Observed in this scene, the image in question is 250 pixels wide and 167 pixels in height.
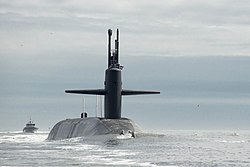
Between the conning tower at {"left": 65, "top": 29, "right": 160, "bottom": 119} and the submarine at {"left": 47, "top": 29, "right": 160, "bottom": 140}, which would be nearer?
the submarine at {"left": 47, "top": 29, "right": 160, "bottom": 140}

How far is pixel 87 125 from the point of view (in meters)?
89.5

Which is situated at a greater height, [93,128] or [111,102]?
[111,102]

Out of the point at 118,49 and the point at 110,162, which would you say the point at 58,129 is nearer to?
the point at 118,49

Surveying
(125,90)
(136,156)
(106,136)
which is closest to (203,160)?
(136,156)

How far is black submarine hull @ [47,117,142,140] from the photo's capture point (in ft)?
266

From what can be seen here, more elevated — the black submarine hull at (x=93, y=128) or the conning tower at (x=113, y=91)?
the conning tower at (x=113, y=91)

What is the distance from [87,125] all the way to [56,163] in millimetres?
47448

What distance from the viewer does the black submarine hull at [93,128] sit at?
81.2m

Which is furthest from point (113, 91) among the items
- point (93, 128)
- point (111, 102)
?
point (93, 128)

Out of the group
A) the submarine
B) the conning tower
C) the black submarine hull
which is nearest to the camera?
the black submarine hull

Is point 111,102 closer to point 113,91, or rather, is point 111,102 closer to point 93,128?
point 113,91

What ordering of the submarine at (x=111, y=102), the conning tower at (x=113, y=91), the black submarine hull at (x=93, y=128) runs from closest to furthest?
1. the black submarine hull at (x=93, y=128)
2. the submarine at (x=111, y=102)
3. the conning tower at (x=113, y=91)

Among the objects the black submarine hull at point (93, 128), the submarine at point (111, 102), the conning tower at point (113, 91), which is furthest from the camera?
the conning tower at point (113, 91)

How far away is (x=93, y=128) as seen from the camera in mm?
84875
